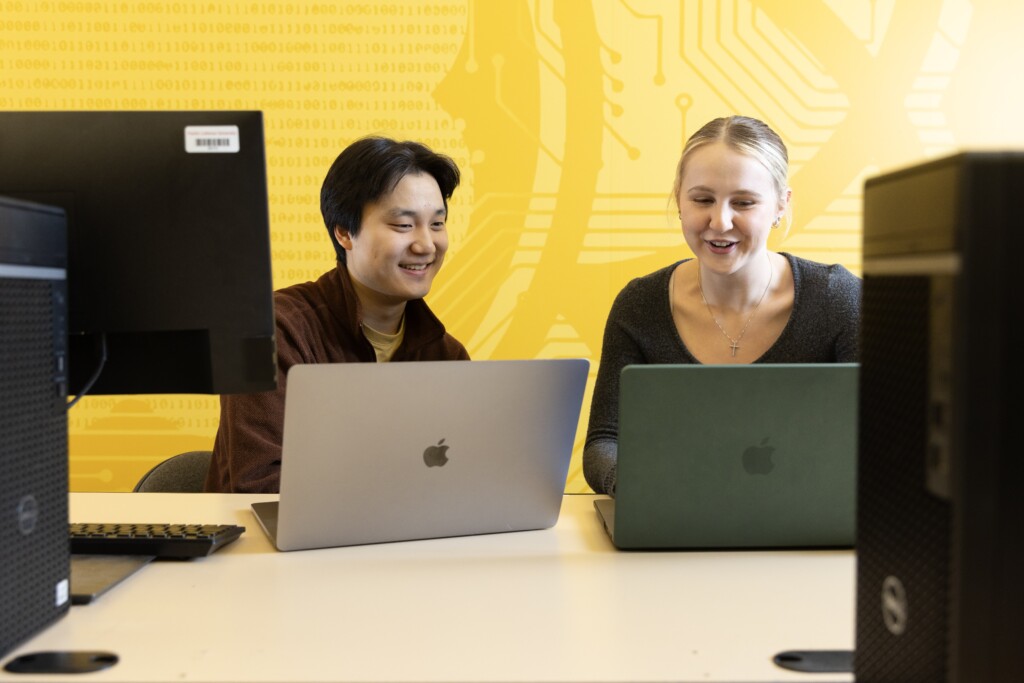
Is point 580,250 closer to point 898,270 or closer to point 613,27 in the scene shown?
point 613,27

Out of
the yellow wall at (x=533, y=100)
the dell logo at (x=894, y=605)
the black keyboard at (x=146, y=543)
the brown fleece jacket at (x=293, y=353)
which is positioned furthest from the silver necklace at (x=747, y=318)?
the dell logo at (x=894, y=605)

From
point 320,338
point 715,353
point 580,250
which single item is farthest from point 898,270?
point 580,250

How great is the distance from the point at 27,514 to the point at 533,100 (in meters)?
2.44

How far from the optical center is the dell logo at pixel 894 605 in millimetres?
702

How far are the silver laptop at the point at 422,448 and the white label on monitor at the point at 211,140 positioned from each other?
0.92 feet

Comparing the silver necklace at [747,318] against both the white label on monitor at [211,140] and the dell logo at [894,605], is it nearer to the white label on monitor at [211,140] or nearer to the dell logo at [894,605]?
the white label on monitor at [211,140]

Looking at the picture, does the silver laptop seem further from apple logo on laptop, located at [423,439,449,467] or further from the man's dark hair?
the man's dark hair

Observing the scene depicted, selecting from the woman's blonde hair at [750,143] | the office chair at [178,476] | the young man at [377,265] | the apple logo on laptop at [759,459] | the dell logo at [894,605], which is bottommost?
the office chair at [178,476]

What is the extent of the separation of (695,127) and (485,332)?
37.6 inches

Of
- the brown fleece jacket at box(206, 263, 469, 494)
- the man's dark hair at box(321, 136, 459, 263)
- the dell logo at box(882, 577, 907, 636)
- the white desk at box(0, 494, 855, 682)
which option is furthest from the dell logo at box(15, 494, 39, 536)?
the man's dark hair at box(321, 136, 459, 263)

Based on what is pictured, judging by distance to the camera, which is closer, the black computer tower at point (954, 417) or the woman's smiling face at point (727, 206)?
the black computer tower at point (954, 417)

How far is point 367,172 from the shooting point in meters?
2.14

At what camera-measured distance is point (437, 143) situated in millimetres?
3162

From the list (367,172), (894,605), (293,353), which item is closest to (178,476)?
(293,353)
